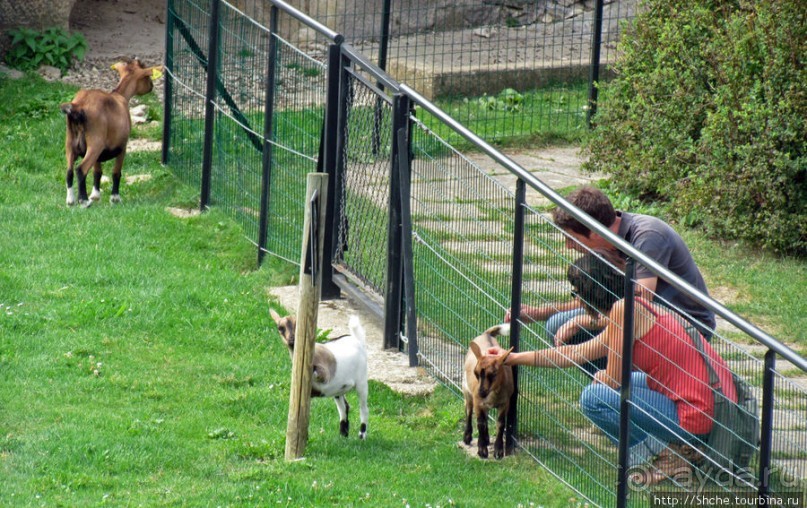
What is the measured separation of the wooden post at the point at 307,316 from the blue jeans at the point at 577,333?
1215 mm

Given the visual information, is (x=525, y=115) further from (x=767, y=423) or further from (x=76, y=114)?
(x=767, y=423)

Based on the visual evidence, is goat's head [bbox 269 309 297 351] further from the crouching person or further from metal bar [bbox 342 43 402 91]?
metal bar [bbox 342 43 402 91]

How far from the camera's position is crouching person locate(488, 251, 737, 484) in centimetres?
536

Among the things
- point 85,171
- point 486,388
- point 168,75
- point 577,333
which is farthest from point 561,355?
point 168,75

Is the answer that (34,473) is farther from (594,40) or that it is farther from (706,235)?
(594,40)

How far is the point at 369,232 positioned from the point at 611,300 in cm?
258

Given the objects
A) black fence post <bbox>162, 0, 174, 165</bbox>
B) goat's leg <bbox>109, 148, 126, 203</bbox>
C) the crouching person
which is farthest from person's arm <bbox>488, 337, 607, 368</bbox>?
black fence post <bbox>162, 0, 174, 165</bbox>

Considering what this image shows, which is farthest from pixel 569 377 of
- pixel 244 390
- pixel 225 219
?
pixel 225 219

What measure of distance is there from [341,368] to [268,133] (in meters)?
3.28

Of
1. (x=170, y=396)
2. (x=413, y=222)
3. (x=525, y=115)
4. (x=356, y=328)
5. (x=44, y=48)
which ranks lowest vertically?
(x=170, y=396)

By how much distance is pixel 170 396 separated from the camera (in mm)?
6883

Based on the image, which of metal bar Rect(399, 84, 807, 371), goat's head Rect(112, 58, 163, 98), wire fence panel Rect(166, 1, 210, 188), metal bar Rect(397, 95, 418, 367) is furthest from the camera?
goat's head Rect(112, 58, 163, 98)

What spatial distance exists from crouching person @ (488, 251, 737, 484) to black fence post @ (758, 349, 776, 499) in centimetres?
56

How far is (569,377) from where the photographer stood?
5.95 metres
